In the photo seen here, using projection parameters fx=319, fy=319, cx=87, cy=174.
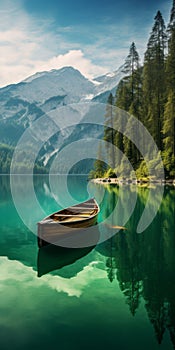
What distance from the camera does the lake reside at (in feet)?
19.7

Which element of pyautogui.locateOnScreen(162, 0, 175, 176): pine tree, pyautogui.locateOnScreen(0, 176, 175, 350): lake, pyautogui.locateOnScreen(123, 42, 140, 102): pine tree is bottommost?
pyautogui.locateOnScreen(0, 176, 175, 350): lake

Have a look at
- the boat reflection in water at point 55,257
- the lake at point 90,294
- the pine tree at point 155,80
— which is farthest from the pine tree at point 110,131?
the boat reflection in water at point 55,257

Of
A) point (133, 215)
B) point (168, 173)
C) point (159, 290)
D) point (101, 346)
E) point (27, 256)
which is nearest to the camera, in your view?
point (101, 346)

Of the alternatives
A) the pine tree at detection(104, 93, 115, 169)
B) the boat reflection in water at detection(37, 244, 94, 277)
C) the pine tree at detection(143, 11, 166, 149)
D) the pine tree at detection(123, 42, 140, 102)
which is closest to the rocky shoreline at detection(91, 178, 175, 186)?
the pine tree at detection(104, 93, 115, 169)

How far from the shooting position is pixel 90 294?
27.0 feet

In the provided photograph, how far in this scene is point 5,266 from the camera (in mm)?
10852

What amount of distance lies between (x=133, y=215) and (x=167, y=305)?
45.3 ft

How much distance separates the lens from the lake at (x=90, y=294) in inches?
236

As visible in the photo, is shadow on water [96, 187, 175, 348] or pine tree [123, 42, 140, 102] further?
pine tree [123, 42, 140, 102]

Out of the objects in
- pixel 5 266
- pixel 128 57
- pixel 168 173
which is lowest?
pixel 5 266

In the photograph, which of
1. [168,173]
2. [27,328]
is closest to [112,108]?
[168,173]

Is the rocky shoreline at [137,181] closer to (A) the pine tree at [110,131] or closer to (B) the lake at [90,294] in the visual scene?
(A) the pine tree at [110,131]

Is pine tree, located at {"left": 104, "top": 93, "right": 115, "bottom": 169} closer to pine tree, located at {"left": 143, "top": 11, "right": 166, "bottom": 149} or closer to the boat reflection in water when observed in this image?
pine tree, located at {"left": 143, "top": 11, "right": 166, "bottom": 149}

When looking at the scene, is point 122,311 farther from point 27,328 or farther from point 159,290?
point 27,328
